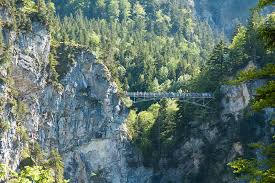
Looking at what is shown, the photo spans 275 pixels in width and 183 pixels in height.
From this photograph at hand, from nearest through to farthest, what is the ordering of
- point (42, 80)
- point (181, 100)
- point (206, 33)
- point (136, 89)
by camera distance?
point (42, 80) < point (181, 100) < point (136, 89) < point (206, 33)

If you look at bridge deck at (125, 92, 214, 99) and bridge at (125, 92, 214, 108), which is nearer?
bridge at (125, 92, 214, 108)

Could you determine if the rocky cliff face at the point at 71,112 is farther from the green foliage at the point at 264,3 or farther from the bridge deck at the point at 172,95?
the green foliage at the point at 264,3

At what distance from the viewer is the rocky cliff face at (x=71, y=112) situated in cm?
7712

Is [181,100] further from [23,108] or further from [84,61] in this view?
[23,108]

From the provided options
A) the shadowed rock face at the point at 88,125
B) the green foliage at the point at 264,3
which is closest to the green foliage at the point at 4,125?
the shadowed rock face at the point at 88,125

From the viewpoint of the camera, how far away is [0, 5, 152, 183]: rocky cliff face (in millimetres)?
77125

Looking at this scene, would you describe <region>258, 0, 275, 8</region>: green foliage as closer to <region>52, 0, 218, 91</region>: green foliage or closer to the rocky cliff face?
the rocky cliff face

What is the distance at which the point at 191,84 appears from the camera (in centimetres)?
9631

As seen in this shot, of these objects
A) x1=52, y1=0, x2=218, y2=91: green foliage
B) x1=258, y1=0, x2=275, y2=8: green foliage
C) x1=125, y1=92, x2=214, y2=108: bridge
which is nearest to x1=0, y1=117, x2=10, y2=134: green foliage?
x1=52, y1=0, x2=218, y2=91: green foliage

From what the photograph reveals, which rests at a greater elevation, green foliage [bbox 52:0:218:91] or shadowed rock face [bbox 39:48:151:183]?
Answer: green foliage [bbox 52:0:218:91]

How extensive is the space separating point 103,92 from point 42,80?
38.7 feet

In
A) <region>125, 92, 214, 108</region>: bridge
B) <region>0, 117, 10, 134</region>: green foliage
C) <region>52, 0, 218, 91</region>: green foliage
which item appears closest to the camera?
<region>0, 117, 10, 134</region>: green foliage

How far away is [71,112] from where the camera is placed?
3332 inches

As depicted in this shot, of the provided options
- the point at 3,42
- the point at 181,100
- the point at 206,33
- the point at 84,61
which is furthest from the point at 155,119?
the point at 206,33
